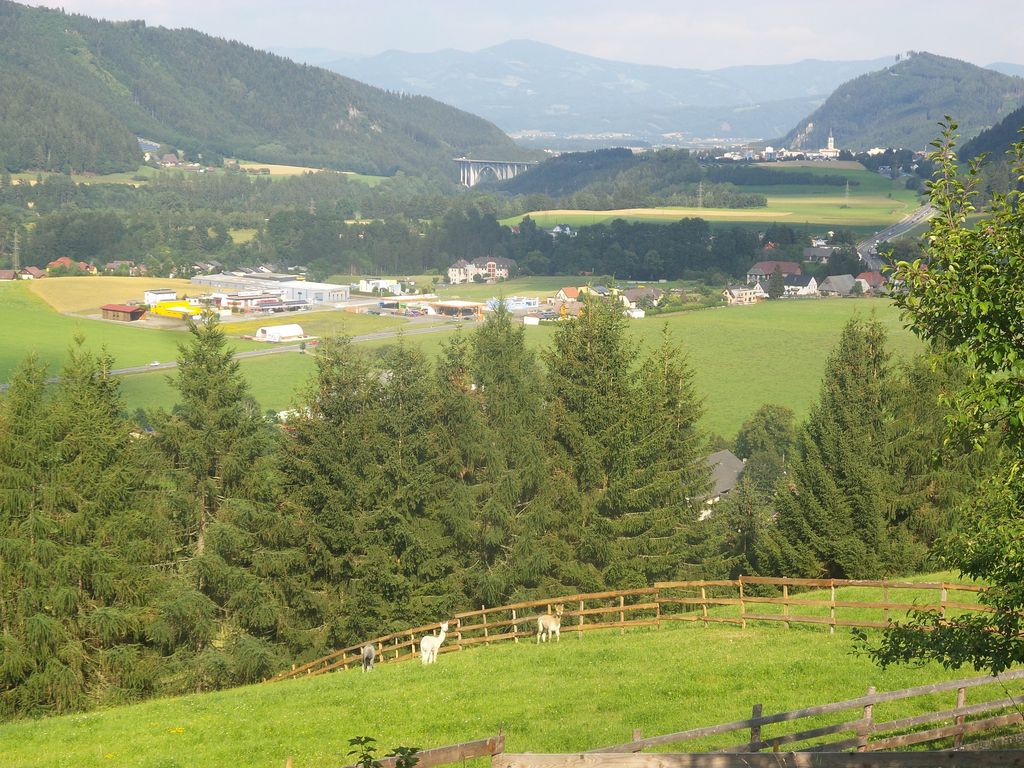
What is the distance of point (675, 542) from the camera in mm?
29609

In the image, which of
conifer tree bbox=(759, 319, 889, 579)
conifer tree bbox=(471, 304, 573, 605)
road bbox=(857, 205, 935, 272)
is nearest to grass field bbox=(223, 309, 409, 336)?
road bbox=(857, 205, 935, 272)

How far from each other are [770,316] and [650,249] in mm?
58017

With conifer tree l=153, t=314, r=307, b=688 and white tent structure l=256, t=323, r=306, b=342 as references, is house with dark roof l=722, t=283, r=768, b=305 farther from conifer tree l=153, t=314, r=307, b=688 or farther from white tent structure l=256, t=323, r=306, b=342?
conifer tree l=153, t=314, r=307, b=688

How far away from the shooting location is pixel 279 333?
10244 centimetres

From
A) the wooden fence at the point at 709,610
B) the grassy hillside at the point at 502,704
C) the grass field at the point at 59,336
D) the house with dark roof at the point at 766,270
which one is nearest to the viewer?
the grassy hillside at the point at 502,704

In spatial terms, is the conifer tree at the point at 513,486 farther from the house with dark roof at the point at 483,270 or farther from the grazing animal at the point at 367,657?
the house with dark roof at the point at 483,270

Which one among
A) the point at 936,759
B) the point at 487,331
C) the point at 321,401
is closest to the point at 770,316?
the point at 487,331

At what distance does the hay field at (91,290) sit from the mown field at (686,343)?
3.46ft

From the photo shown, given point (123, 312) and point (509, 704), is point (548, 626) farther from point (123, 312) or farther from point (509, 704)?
point (123, 312)

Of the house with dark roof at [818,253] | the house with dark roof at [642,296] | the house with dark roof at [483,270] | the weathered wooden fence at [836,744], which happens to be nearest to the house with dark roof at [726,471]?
the weathered wooden fence at [836,744]

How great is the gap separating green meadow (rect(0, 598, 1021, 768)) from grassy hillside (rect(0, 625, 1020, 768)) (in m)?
0.04

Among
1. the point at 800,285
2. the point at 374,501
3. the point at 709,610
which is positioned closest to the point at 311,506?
the point at 374,501

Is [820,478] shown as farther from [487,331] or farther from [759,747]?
[759,747]

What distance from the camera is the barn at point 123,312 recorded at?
11019 cm
